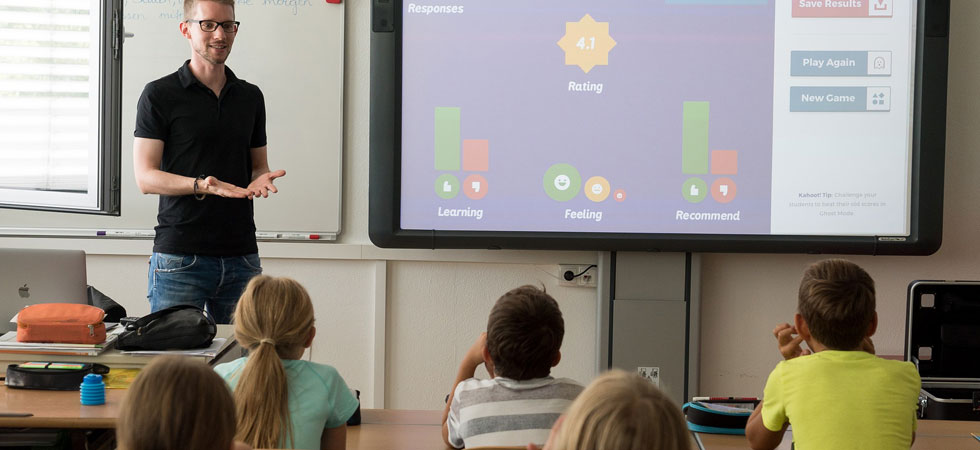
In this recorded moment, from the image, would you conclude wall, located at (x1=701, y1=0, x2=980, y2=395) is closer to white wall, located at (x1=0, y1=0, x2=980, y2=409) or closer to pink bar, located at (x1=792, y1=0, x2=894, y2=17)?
white wall, located at (x1=0, y1=0, x2=980, y2=409)

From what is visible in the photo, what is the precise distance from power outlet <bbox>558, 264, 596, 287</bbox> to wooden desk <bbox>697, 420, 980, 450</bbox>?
1.81 meters

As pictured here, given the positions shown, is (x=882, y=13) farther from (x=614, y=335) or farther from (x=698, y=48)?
(x=614, y=335)

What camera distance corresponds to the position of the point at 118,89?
10.7 feet

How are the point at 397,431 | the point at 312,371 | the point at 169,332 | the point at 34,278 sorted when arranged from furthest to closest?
1. the point at 34,278
2. the point at 169,332
3. the point at 397,431
4. the point at 312,371

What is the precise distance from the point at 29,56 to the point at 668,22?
2631 mm

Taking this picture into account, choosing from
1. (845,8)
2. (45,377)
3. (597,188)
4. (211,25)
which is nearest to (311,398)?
(45,377)

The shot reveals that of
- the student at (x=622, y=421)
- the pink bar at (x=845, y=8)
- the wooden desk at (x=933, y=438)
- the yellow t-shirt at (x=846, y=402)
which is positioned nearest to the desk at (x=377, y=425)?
the wooden desk at (x=933, y=438)

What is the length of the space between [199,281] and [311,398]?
125 centimetres

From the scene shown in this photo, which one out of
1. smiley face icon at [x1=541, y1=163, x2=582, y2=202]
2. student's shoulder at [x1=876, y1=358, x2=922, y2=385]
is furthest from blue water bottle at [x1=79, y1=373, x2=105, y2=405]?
smiley face icon at [x1=541, y1=163, x2=582, y2=202]

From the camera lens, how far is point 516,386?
1.96 m

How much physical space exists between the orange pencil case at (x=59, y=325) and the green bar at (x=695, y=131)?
7.93 ft

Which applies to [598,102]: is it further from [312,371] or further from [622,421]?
[622,421]

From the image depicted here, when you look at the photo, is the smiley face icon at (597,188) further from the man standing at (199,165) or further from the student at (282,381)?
the student at (282,381)

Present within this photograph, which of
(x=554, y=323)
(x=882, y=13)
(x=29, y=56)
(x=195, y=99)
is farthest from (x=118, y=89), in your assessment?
(x=882, y=13)
